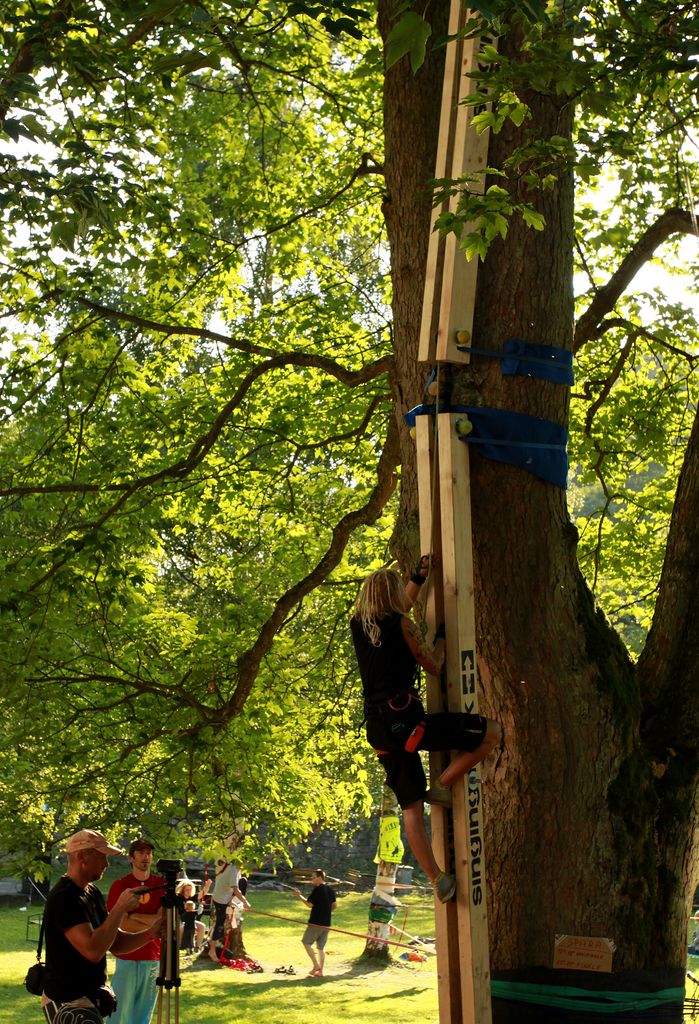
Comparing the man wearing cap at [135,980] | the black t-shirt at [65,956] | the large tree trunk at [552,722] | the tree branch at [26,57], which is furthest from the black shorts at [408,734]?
the man wearing cap at [135,980]

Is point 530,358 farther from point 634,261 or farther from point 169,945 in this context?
point 634,261

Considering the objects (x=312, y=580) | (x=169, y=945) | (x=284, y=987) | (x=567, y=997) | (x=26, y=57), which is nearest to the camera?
(x=567, y=997)

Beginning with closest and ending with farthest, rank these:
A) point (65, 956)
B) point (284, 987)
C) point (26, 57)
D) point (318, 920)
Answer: point (65, 956), point (26, 57), point (284, 987), point (318, 920)

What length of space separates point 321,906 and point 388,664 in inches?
566

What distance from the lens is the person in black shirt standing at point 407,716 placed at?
4.11 metres

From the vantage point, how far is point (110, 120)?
33.6 ft

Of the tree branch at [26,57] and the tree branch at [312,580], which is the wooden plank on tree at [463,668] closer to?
the tree branch at [26,57]

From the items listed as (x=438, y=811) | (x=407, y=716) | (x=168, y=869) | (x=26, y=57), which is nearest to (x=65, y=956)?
(x=168, y=869)

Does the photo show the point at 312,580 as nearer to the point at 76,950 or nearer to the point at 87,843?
the point at 87,843

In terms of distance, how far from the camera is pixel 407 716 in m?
4.17

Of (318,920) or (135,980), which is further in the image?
(318,920)

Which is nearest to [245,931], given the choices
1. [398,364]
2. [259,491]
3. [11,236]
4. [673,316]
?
[259,491]

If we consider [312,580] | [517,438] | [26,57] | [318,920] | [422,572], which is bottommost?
[318,920]

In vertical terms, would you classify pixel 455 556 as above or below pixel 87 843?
above
